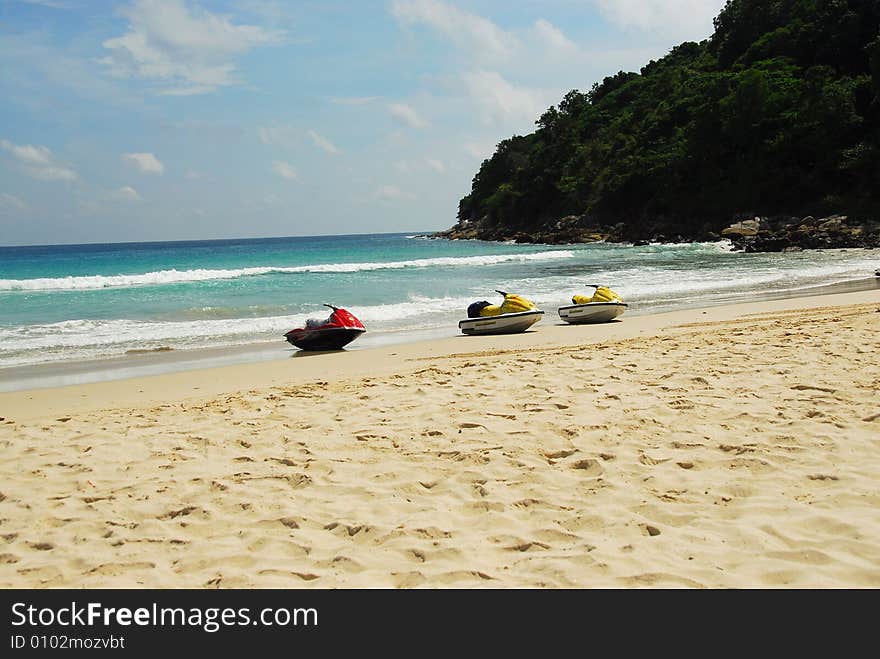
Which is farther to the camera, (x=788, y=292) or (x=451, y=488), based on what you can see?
(x=788, y=292)

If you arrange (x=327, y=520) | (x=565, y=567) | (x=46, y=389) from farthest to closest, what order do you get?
(x=46, y=389) → (x=327, y=520) → (x=565, y=567)

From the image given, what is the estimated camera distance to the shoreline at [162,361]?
1005cm

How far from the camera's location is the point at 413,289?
2388 centimetres

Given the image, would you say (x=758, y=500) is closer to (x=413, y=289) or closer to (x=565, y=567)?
(x=565, y=567)

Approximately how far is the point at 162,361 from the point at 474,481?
830cm

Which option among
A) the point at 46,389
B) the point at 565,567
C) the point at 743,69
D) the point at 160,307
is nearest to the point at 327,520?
the point at 565,567

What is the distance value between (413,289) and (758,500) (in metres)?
20.1

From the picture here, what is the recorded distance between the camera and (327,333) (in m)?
12.0

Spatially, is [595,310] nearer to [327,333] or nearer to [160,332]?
[327,333]

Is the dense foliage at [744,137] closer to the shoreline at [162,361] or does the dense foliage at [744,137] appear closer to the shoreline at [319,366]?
the shoreline at [319,366]

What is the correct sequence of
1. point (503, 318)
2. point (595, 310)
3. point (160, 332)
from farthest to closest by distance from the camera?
point (160, 332), point (595, 310), point (503, 318)

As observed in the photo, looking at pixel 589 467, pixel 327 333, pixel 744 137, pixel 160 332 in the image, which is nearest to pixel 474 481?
pixel 589 467

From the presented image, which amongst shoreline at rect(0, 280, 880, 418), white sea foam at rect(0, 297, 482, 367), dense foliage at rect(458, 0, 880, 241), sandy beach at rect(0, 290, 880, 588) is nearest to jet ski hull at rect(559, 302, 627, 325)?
shoreline at rect(0, 280, 880, 418)

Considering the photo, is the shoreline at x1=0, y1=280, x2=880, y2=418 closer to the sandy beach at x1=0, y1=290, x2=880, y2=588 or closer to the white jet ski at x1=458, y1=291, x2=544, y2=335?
the white jet ski at x1=458, y1=291, x2=544, y2=335
